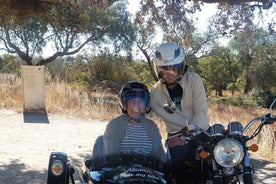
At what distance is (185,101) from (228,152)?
141 centimetres

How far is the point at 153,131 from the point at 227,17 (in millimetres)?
7041

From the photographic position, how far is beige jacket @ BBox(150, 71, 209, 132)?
3894 mm

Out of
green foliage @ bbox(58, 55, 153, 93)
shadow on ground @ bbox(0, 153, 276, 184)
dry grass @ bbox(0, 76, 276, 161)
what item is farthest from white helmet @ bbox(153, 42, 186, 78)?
Answer: green foliage @ bbox(58, 55, 153, 93)

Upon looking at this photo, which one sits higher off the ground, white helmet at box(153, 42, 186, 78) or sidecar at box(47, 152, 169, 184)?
white helmet at box(153, 42, 186, 78)

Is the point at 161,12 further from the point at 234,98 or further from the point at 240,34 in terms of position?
the point at 234,98

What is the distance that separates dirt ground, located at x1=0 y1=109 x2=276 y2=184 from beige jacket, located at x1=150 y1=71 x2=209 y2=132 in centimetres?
255

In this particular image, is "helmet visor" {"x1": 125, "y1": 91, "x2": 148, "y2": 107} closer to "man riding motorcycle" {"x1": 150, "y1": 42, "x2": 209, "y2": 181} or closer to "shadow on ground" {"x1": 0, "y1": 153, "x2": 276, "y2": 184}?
"man riding motorcycle" {"x1": 150, "y1": 42, "x2": 209, "y2": 181}

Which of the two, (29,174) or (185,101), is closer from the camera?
(185,101)

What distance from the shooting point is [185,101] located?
3953 mm

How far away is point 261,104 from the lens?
121ft

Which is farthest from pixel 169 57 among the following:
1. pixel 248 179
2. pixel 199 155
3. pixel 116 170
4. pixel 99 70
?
pixel 99 70

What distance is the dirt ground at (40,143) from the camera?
6.23m

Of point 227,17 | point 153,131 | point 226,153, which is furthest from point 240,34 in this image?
point 226,153

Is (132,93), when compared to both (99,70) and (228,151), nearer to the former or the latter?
(228,151)
